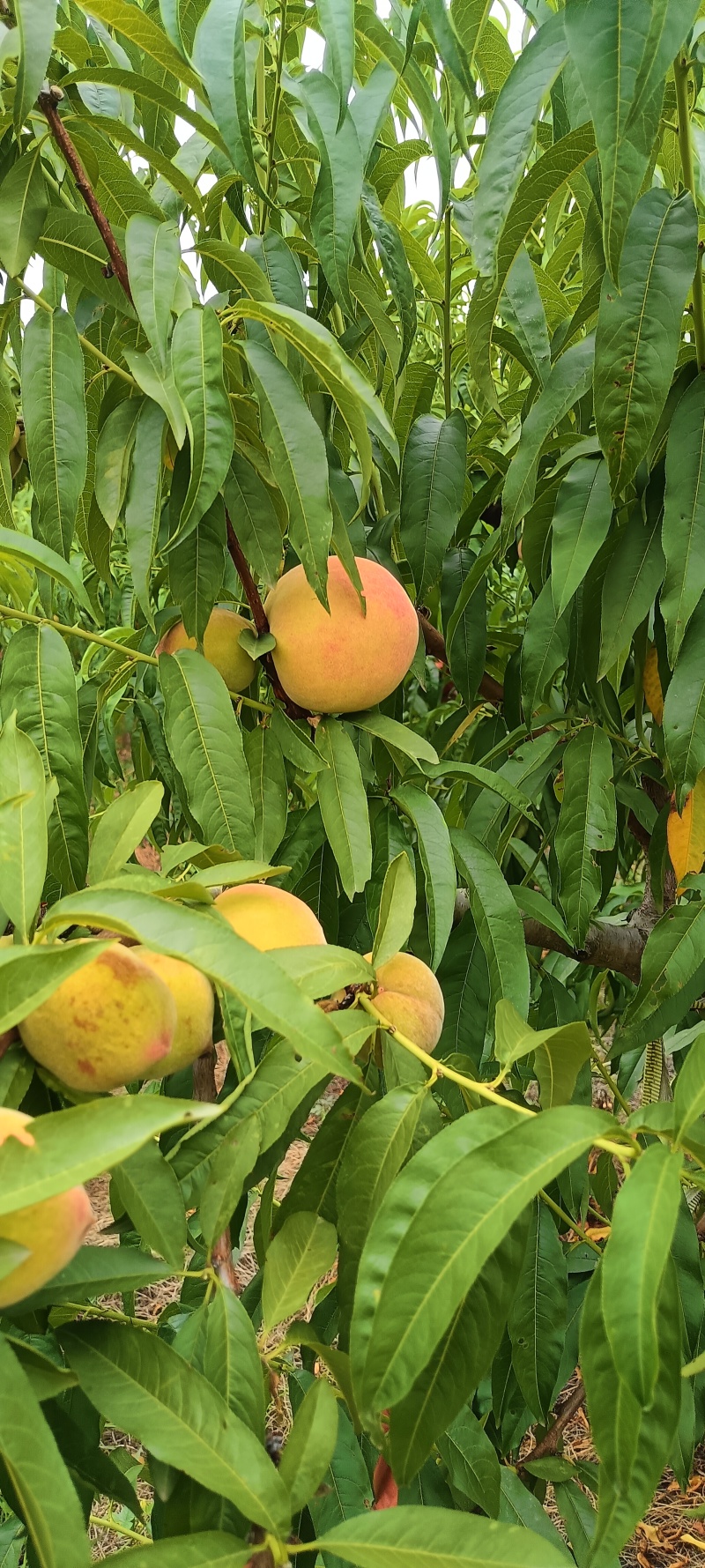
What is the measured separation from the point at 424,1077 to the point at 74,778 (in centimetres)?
26

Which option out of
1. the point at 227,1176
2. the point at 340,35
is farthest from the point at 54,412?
the point at 227,1176

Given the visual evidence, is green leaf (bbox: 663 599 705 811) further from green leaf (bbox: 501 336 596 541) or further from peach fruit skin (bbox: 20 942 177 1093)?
peach fruit skin (bbox: 20 942 177 1093)

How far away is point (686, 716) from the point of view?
0.73 meters

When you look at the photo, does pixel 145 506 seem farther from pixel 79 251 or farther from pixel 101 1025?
pixel 101 1025

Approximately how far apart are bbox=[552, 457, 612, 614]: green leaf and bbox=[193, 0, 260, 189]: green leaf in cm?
30

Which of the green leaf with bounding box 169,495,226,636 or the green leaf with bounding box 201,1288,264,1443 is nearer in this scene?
the green leaf with bounding box 201,1288,264,1443

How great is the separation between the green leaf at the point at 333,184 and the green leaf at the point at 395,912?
0.36 metres

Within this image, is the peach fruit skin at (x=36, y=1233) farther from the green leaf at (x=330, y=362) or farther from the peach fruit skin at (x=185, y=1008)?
the green leaf at (x=330, y=362)

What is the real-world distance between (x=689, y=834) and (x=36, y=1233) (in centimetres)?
71

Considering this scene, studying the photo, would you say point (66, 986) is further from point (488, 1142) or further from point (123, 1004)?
point (488, 1142)

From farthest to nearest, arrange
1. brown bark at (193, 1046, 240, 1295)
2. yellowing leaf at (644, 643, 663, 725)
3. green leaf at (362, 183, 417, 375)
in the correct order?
yellowing leaf at (644, 643, 663, 725)
green leaf at (362, 183, 417, 375)
brown bark at (193, 1046, 240, 1295)

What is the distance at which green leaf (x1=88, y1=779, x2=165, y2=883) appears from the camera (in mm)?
521

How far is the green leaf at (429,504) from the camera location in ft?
3.05

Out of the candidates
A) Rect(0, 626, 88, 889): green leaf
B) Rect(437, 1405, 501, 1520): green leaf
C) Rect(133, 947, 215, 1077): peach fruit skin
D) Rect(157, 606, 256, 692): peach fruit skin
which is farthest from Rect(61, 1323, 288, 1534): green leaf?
Rect(157, 606, 256, 692): peach fruit skin
